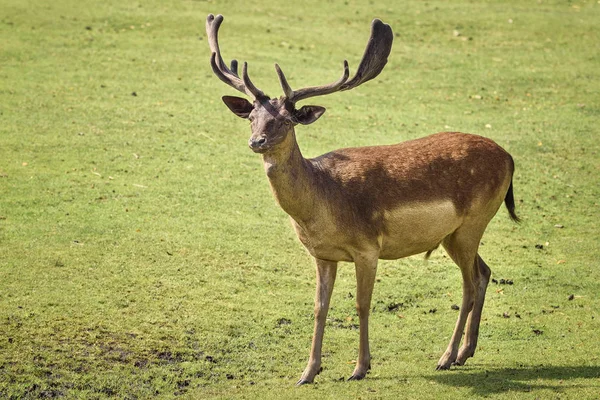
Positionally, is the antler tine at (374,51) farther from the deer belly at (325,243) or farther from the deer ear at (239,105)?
the deer belly at (325,243)

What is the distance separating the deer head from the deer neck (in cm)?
16

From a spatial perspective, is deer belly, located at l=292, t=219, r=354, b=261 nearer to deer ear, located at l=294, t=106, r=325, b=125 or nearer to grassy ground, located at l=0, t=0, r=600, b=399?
deer ear, located at l=294, t=106, r=325, b=125

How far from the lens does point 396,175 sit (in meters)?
9.69

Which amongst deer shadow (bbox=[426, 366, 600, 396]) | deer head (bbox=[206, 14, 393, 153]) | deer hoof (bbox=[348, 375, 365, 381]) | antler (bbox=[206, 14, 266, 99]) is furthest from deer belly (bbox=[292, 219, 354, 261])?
deer shadow (bbox=[426, 366, 600, 396])

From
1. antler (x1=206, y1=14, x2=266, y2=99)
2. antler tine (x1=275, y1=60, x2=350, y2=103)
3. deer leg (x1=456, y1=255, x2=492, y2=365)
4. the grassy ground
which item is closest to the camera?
antler tine (x1=275, y1=60, x2=350, y2=103)

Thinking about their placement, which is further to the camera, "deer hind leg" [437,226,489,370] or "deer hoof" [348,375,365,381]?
"deer hind leg" [437,226,489,370]

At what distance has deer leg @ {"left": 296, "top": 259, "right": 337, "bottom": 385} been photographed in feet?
30.4

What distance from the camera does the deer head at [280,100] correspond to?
28.3ft

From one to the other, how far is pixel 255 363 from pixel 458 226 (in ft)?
8.10

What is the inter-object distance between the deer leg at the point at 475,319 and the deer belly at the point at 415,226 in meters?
0.76

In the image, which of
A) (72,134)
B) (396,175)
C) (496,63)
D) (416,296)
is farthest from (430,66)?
(396,175)

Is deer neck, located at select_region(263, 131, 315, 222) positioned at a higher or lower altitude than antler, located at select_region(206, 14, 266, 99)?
lower

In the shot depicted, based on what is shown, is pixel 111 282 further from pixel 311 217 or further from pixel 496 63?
pixel 496 63

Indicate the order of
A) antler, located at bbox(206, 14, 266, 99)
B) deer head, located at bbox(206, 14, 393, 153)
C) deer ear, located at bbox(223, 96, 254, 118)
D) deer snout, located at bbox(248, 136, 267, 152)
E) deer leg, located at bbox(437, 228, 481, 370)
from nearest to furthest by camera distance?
deer snout, located at bbox(248, 136, 267, 152), deer head, located at bbox(206, 14, 393, 153), antler, located at bbox(206, 14, 266, 99), deer ear, located at bbox(223, 96, 254, 118), deer leg, located at bbox(437, 228, 481, 370)
